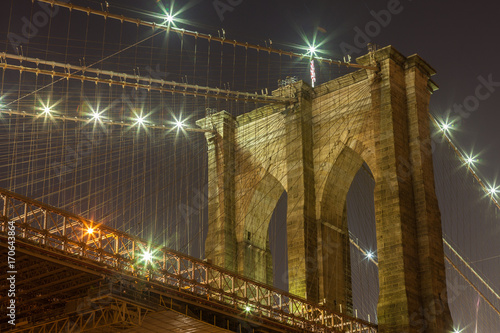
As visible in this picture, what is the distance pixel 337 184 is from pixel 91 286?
21356 millimetres

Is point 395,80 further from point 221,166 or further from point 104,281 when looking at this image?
point 104,281

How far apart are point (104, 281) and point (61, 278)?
2106 mm

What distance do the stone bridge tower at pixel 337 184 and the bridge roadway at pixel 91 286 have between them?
27.8 ft

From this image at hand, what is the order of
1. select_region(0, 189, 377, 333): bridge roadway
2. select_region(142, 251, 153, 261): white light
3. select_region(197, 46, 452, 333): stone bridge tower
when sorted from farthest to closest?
select_region(197, 46, 452, 333): stone bridge tower → select_region(142, 251, 153, 261): white light → select_region(0, 189, 377, 333): bridge roadway

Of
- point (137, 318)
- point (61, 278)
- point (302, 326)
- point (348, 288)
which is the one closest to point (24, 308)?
point (61, 278)

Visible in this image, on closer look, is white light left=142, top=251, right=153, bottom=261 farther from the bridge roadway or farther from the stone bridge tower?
the stone bridge tower

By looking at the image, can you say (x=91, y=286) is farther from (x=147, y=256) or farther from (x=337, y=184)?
(x=337, y=184)

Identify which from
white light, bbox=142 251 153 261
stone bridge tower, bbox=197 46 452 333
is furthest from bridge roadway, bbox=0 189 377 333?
stone bridge tower, bbox=197 46 452 333

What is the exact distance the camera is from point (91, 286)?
3525 centimetres

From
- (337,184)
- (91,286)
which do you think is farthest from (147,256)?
(337,184)

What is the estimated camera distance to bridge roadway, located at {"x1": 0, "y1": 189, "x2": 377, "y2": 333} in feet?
108

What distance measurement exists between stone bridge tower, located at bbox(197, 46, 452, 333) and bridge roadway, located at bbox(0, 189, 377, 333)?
27.8 feet

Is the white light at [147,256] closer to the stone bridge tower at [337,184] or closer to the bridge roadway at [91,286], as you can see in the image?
the bridge roadway at [91,286]

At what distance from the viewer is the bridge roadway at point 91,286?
32969 mm
